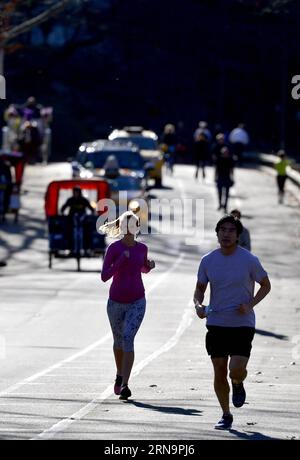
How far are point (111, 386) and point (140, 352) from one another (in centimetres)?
396

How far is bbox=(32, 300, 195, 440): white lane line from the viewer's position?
42.7 ft

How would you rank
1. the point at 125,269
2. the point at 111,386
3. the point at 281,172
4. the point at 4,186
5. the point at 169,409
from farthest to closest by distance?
the point at 281,172
the point at 4,186
the point at 111,386
the point at 125,269
the point at 169,409

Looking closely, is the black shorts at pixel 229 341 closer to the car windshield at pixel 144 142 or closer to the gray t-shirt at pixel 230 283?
the gray t-shirt at pixel 230 283

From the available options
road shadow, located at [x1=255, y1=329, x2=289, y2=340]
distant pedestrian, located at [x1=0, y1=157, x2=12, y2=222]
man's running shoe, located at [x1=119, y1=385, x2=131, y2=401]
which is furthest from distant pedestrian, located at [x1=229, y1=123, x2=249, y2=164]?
man's running shoe, located at [x1=119, y1=385, x2=131, y2=401]

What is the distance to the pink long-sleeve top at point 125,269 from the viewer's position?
1553cm

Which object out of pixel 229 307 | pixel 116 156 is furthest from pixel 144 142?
pixel 229 307

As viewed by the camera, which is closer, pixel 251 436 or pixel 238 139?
pixel 251 436

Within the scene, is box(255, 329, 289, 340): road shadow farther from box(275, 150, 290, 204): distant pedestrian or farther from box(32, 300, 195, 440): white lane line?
box(275, 150, 290, 204): distant pedestrian

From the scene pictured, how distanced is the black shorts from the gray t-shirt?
5 centimetres

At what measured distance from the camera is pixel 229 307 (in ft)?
44.0

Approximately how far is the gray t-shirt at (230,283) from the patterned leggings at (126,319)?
225 centimetres

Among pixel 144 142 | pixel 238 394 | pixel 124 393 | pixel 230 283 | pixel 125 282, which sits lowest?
pixel 144 142

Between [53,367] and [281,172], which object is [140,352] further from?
[281,172]

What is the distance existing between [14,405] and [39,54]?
5473 cm
